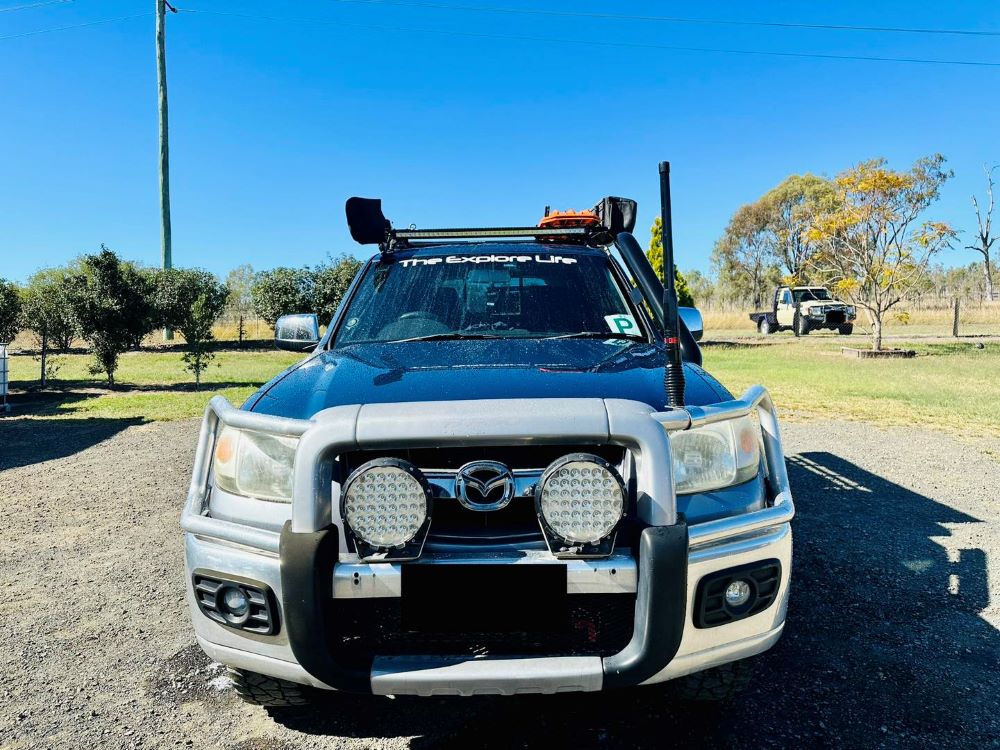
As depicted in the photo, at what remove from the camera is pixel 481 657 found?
1.89 meters

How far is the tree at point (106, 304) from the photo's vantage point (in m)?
13.5

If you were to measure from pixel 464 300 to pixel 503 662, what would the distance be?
2.01 metres

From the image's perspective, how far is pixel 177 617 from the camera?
11.0 feet

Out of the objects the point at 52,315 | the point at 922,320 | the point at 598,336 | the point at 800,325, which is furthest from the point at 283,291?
the point at 922,320

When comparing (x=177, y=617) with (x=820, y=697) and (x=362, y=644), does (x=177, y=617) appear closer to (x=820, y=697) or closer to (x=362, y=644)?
(x=362, y=644)

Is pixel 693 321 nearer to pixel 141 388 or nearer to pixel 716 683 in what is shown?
pixel 716 683

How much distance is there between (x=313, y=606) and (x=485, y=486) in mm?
548

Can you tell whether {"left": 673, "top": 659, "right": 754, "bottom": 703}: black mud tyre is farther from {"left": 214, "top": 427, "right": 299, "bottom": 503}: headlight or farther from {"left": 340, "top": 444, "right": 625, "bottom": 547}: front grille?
{"left": 214, "top": 427, "right": 299, "bottom": 503}: headlight

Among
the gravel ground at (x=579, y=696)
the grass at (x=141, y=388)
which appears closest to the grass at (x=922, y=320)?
the grass at (x=141, y=388)

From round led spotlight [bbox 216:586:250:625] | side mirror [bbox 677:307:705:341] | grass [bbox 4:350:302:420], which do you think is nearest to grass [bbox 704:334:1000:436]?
side mirror [bbox 677:307:705:341]

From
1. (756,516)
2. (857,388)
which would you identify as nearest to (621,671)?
(756,516)

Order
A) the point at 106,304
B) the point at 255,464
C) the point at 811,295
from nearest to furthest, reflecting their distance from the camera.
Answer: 1. the point at 255,464
2. the point at 106,304
3. the point at 811,295

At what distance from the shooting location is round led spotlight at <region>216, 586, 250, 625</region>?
79.0 inches

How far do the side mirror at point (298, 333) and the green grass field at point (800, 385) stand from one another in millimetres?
7318
